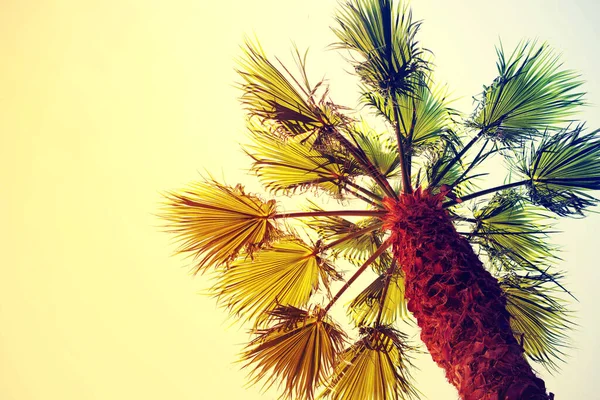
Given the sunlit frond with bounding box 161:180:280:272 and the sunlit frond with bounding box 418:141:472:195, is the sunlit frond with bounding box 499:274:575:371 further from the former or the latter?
the sunlit frond with bounding box 161:180:280:272

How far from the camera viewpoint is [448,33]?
706 cm

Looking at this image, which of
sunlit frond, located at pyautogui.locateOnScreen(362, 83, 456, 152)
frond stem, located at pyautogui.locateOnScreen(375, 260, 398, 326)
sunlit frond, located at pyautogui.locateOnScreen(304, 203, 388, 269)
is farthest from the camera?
sunlit frond, located at pyautogui.locateOnScreen(304, 203, 388, 269)

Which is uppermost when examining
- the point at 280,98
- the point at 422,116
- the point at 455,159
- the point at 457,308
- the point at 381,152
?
the point at 422,116

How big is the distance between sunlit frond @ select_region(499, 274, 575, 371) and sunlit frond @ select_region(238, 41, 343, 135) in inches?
84.9

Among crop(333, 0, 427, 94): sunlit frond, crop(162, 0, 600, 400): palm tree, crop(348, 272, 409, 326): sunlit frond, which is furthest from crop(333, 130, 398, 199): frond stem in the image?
crop(348, 272, 409, 326): sunlit frond

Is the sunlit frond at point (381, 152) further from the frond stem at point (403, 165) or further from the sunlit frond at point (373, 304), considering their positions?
the sunlit frond at point (373, 304)

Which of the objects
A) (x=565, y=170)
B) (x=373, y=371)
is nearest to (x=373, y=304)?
(x=373, y=371)

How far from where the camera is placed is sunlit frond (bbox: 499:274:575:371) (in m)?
3.73

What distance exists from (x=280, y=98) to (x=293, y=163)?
24.8 inches

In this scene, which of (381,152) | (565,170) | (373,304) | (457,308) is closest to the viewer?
(457,308)

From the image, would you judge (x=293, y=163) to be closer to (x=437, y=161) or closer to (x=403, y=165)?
(x=403, y=165)

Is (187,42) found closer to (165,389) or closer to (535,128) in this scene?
(535,128)

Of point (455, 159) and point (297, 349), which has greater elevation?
point (455, 159)

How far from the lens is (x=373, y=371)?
149 inches
